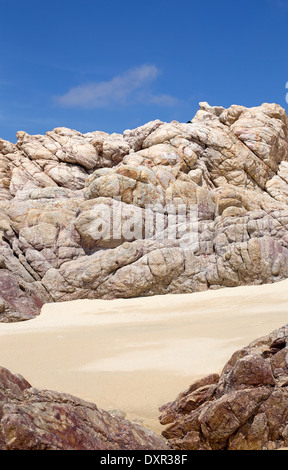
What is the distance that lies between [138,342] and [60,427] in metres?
5.19

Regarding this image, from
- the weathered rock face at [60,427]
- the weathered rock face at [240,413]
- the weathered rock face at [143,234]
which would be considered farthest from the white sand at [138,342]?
the weathered rock face at [143,234]

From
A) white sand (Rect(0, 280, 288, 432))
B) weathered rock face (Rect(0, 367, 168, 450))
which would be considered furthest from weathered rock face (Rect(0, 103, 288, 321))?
weathered rock face (Rect(0, 367, 168, 450))

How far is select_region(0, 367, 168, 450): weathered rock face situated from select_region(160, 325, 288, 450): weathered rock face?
381 millimetres

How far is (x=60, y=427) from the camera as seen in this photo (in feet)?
11.4

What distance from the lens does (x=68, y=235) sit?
1756 cm

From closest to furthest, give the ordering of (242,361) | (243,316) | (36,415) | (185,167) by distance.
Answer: (36,415), (242,361), (243,316), (185,167)

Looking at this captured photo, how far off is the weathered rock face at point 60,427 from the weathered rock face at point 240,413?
15.0 inches

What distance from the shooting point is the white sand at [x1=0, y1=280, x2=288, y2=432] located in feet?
19.2

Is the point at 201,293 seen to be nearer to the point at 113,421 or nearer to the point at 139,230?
the point at 139,230

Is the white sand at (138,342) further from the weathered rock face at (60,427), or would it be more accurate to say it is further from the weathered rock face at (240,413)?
the weathered rock face at (60,427)

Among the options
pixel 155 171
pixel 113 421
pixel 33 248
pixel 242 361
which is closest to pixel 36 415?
pixel 113 421

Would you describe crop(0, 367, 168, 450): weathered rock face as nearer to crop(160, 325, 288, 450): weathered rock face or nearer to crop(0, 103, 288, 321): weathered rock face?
crop(160, 325, 288, 450): weathered rock face

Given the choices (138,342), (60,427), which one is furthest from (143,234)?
(60,427)

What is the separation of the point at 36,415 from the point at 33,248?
14167 millimetres
